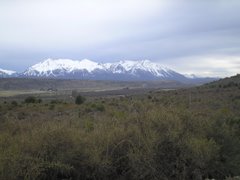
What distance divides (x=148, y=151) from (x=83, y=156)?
6.78 ft

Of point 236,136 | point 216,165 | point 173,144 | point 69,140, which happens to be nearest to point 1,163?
point 69,140

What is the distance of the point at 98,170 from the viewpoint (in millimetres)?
12281

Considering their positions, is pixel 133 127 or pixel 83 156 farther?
pixel 133 127

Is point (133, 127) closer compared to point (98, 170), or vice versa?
point (98, 170)

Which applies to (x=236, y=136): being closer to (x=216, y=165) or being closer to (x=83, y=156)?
(x=216, y=165)

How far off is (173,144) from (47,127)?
4.22m

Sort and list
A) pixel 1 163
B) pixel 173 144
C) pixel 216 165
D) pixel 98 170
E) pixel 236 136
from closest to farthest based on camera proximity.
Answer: pixel 1 163 < pixel 98 170 < pixel 173 144 < pixel 216 165 < pixel 236 136

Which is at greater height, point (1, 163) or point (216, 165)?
point (1, 163)

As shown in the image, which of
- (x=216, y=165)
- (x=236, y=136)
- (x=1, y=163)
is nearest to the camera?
(x=1, y=163)

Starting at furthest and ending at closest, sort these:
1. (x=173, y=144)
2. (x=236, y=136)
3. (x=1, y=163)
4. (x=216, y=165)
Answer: (x=236, y=136) < (x=216, y=165) < (x=173, y=144) < (x=1, y=163)

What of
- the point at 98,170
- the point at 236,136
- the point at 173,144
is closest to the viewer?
the point at 98,170

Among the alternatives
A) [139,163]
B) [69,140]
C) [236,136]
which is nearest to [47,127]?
[69,140]

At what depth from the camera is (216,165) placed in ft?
46.4

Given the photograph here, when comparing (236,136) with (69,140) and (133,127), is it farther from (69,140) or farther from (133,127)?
(69,140)
